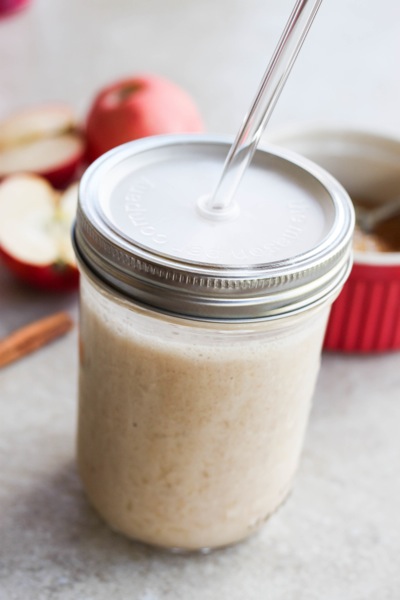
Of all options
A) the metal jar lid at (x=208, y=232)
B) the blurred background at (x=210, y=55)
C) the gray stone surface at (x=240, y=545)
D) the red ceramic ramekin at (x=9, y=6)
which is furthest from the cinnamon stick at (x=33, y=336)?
the red ceramic ramekin at (x=9, y=6)

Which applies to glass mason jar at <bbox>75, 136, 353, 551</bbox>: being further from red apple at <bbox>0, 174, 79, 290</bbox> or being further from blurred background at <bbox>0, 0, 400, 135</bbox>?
blurred background at <bbox>0, 0, 400, 135</bbox>

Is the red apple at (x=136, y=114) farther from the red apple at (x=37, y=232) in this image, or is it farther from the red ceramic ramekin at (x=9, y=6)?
the red ceramic ramekin at (x=9, y=6)

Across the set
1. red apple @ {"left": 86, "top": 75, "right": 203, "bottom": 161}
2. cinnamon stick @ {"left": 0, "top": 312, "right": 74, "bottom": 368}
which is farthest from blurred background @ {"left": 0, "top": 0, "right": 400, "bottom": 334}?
cinnamon stick @ {"left": 0, "top": 312, "right": 74, "bottom": 368}

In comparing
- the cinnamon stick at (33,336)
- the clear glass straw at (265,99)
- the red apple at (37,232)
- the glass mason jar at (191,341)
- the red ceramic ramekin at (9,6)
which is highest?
the clear glass straw at (265,99)

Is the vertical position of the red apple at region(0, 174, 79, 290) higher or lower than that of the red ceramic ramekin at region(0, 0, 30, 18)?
higher

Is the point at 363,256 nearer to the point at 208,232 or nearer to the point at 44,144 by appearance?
the point at 208,232

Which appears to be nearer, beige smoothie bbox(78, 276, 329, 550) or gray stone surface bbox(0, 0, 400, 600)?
beige smoothie bbox(78, 276, 329, 550)

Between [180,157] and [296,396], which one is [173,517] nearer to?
[296,396]
